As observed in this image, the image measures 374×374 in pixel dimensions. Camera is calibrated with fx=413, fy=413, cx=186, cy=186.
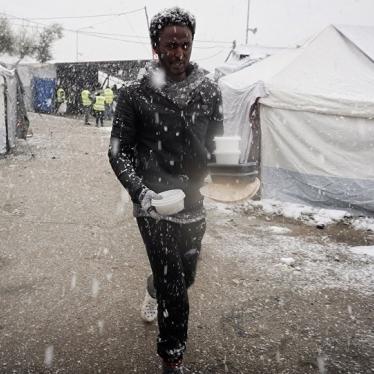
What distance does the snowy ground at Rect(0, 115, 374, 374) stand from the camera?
Answer: 9.57ft

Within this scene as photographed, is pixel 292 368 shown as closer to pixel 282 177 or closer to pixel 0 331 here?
pixel 0 331

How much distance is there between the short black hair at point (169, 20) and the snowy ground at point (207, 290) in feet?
6.95

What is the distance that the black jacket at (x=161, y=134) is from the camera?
7.35ft

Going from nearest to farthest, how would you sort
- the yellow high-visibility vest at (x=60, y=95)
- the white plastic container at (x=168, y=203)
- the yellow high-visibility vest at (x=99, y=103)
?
the white plastic container at (x=168, y=203) → the yellow high-visibility vest at (x=99, y=103) → the yellow high-visibility vest at (x=60, y=95)

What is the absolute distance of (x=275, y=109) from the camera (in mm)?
7422

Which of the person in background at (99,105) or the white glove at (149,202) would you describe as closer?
the white glove at (149,202)

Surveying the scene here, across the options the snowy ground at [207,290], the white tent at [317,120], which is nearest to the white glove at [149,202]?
the snowy ground at [207,290]

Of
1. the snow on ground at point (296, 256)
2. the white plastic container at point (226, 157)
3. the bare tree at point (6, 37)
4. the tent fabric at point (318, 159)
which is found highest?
the bare tree at point (6, 37)

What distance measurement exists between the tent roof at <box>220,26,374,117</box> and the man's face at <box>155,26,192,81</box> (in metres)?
5.19

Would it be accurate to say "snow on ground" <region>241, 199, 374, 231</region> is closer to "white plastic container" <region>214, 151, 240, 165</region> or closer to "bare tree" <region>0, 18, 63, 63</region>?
"white plastic container" <region>214, 151, 240, 165</region>

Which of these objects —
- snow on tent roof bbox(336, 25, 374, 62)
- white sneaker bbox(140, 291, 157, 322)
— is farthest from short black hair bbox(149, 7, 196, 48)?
snow on tent roof bbox(336, 25, 374, 62)

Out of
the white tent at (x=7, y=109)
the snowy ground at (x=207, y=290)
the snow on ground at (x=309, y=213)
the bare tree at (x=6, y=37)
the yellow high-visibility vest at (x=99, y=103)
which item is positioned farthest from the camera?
the bare tree at (x=6, y=37)

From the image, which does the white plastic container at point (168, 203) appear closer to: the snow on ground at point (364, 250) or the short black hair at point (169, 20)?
the short black hair at point (169, 20)

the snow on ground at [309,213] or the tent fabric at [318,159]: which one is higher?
the tent fabric at [318,159]
